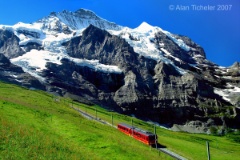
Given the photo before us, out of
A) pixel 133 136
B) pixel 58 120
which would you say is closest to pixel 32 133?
pixel 58 120

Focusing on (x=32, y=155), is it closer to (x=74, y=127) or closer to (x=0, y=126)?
(x=0, y=126)

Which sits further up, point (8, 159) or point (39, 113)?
point (39, 113)

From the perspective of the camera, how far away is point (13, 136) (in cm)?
4047

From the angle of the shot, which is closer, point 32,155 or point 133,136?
point 32,155

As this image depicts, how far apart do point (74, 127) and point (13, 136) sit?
16.7 m

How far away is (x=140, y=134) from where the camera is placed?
3019 inches

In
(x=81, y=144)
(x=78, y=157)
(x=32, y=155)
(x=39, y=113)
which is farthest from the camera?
(x=39, y=113)

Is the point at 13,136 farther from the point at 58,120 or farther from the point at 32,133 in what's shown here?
the point at 58,120

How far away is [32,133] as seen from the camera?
146ft

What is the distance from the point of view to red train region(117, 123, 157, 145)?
7162 centimetres

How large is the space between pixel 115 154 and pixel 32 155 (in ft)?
42.2

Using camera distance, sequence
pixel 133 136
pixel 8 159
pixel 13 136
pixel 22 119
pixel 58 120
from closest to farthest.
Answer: pixel 8 159, pixel 13 136, pixel 22 119, pixel 58 120, pixel 133 136

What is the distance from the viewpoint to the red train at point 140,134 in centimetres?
7162

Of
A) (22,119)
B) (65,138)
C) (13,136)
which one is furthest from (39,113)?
(13,136)
